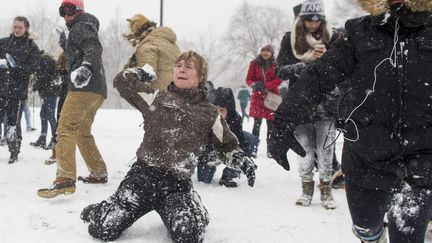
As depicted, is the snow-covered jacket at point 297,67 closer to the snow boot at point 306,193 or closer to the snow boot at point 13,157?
the snow boot at point 306,193

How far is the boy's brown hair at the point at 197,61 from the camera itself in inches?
151

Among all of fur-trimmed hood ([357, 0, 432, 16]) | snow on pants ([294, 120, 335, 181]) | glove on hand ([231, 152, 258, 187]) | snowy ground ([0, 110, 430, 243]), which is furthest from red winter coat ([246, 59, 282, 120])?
fur-trimmed hood ([357, 0, 432, 16])

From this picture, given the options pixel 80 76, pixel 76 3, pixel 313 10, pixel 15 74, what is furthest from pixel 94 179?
pixel 313 10

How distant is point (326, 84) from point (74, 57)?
3.18 m

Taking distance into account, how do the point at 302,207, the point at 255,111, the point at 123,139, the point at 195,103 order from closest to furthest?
the point at 195,103, the point at 302,207, the point at 255,111, the point at 123,139

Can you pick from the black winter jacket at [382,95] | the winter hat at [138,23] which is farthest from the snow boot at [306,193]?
the winter hat at [138,23]

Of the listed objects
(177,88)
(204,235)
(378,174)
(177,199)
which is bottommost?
(204,235)

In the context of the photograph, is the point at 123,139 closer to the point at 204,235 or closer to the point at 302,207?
the point at 302,207

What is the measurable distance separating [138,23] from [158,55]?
22.5 inches

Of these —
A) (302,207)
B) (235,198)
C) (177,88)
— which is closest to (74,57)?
(177,88)

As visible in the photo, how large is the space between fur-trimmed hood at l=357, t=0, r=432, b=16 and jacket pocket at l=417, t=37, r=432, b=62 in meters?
0.15

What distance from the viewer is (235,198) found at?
5043mm

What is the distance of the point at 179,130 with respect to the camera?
369 cm

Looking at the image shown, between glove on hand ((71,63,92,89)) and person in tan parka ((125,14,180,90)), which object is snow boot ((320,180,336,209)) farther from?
glove on hand ((71,63,92,89))
